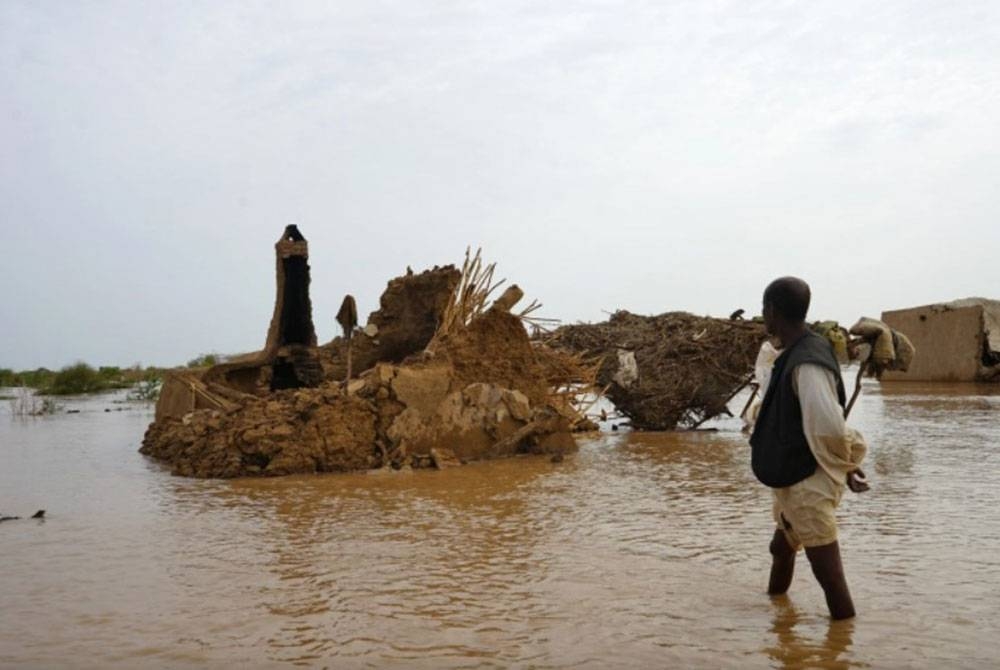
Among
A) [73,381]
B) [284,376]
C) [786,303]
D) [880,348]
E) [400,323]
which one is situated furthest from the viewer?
[73,381]

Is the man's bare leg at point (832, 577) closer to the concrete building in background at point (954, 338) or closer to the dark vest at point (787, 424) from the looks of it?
the dark vest at point (787, 424)

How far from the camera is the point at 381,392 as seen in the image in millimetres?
9750

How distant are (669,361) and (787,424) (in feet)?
30.1

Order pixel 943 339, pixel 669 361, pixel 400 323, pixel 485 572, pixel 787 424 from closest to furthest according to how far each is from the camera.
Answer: pixel 787 424
pixel 485 572
pixel 400 323
pixel 669 361
pixel 943 339

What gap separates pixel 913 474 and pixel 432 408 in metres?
4.88

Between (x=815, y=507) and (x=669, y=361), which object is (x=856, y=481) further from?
(x=669, y=361)

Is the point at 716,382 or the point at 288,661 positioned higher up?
the point at 716,382

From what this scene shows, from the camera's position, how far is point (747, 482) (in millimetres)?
8156

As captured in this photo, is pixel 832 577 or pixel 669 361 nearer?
pixel 832 577

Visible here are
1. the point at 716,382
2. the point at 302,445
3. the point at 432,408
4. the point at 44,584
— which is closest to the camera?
the point at 44,584

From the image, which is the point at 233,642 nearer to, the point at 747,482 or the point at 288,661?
the point at 288,661

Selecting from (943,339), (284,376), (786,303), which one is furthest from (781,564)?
(943,339)

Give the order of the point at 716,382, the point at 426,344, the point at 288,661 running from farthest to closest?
the point at 716,382, the point at 426,344, the point at 288,661

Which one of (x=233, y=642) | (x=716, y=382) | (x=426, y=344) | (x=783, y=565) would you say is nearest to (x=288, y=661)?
(x=233, y=642)
